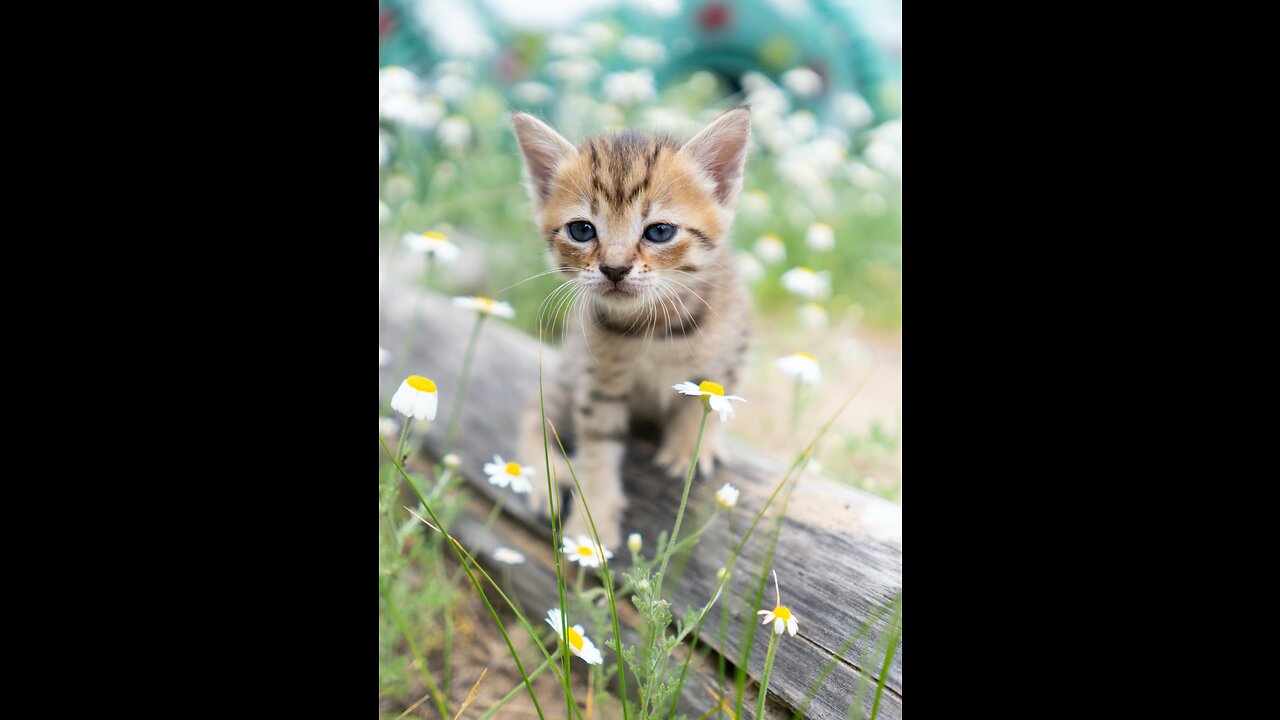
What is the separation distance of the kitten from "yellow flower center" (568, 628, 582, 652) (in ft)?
1.66

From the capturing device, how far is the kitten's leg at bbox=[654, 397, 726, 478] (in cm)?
184

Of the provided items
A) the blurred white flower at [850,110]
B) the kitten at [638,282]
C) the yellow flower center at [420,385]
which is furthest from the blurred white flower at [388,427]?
the blurred white flower at [850,110]

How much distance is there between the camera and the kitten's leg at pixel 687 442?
1841 millimetres

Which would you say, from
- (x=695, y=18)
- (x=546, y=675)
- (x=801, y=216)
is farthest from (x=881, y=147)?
(x=546, y=675)

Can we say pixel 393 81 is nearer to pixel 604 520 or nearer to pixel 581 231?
pixel 581 231

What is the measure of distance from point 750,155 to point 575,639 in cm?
260

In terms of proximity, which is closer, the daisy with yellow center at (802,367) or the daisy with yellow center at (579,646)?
the daisy with yellow center at (579,646)

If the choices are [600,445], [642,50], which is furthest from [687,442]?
[642,50]

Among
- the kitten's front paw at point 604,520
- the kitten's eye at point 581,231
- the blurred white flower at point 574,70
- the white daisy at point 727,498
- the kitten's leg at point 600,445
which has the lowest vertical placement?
the kitten's front paw at point 604,520

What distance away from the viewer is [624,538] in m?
1.74

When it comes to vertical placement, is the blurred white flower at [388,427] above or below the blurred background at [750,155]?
below

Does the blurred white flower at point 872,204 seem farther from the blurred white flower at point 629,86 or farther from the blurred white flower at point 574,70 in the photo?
the blurred white flower at point 574,70

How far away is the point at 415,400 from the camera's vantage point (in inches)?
47.2

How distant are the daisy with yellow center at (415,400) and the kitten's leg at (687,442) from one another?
751 millimetres
